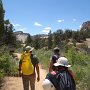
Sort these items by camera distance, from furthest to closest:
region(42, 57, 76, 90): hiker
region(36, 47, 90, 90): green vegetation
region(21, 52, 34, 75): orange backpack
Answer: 1. region(36, 47, 90, 90): green vegetation
2. region(21, 52, 34, 75): orange backpack
3. region(42, 57, 76, 90): hiker

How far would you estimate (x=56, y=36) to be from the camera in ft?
322

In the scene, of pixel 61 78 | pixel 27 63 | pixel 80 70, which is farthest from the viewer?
pixel 80 70

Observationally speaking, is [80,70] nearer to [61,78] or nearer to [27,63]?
[27,63]

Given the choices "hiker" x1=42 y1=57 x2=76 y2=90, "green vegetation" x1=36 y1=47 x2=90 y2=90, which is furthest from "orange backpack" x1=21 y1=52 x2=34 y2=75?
"hiker" x1=42 y1=57 x2=76 y2=90

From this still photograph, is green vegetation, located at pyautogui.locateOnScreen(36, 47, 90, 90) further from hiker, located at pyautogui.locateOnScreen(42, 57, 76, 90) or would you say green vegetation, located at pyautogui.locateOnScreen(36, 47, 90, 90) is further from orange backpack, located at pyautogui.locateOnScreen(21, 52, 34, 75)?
hiker, located at pyautogui.locateOnScreen(42, 57, 76, 90)

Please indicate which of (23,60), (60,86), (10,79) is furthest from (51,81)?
(10,79)

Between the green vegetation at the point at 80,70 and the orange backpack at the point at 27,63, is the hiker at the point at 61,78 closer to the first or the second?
the orange backpack at the point at 27,63

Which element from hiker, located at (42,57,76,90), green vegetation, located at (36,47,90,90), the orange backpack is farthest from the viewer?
Answer: green vegetation, located at (36,47,90,90)

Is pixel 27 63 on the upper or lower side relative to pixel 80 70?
upper

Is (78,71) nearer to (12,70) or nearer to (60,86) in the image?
(12,70)

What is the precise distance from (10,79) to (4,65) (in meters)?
1.17

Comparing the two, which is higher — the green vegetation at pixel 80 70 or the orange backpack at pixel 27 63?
the orange backpack at pixel 27 63

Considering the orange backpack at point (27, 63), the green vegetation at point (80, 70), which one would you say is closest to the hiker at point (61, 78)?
the orange backpack at point (27, 63)

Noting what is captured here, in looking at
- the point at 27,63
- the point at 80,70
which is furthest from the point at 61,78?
the point at 80,70
